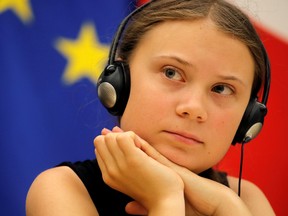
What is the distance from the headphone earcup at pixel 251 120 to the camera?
1.08 meters

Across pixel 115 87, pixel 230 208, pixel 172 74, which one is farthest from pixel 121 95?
pixel 230 208

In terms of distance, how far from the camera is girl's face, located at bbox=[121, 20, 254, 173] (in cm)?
96

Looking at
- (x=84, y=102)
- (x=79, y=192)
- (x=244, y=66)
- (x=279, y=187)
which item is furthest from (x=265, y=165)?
(x=79, y=192)

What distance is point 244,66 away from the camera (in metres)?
1.04

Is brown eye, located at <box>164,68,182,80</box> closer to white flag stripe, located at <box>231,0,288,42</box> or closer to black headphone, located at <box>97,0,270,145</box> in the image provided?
black headphone, located at <box>97,0,270,145</box>

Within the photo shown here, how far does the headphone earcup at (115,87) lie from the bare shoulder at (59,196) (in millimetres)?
188

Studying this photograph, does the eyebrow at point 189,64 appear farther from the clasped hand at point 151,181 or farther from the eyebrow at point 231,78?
the clasped hand at point 151,181

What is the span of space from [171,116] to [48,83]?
2.16 feet

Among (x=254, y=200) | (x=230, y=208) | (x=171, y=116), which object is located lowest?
(x=254, y=200)

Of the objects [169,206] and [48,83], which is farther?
[48,83]

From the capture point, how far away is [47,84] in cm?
149

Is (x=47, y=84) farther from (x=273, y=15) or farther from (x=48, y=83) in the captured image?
(x=273, y=15)

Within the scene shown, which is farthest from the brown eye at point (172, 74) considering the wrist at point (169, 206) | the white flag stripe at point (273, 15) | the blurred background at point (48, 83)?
the white flag stripe at point (273, 15)

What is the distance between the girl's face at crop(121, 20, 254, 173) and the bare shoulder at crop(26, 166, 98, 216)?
0.17 metres
